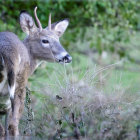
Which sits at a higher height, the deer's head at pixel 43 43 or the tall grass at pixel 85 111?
the deer's head at pixel 43 43

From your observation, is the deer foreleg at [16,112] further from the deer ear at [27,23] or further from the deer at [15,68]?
the deer ear at [27,23]

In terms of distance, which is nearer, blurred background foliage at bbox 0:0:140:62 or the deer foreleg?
the deer foreleg

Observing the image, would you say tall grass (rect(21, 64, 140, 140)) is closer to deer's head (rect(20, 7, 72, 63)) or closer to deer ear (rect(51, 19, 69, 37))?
deer's head (rect(20, 7, 72, 63))

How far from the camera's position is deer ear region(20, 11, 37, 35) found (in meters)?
8.22

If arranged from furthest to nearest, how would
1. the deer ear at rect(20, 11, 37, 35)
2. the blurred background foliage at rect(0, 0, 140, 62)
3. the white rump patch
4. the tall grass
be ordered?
the blurred background foliage at rect(0, 0, 140, 62) → the deer ear at rect(20, 11, 37, 35) → the white rump patch → the tall grass

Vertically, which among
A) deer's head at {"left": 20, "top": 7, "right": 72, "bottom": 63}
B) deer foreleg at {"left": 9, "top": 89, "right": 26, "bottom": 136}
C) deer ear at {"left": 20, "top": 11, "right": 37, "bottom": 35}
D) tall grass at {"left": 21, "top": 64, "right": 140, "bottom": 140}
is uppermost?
deer ear at {"left": 20, "top": 11, "right": 37, "bottom": 35}

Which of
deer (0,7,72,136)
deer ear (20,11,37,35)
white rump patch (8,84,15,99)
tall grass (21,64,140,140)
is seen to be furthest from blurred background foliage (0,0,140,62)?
tall grass (21,64,140,140)

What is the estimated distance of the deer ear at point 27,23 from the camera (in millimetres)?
8219

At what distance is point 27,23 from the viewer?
8281 millimetres

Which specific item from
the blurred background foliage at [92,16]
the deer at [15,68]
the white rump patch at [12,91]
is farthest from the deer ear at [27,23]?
the white rump patch at [12,91]

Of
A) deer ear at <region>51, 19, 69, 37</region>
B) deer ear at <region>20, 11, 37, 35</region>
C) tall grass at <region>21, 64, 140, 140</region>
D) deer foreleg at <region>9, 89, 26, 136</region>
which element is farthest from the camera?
deer ear at <region>51, 19, 69, 37</region>

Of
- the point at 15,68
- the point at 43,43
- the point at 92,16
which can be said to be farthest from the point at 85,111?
the point at 92,16

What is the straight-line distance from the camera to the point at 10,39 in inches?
263

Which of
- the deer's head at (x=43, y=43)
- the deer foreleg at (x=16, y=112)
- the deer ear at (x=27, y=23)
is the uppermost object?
the deer ear at (x=27, y=23)
